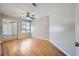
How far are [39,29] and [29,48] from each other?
0.38 m

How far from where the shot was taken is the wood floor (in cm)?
212

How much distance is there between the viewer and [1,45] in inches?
82.7

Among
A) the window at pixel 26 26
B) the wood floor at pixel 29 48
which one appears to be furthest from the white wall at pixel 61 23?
the window at pixel 26 26

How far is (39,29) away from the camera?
2.21 metres

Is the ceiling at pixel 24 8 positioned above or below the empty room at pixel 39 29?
above

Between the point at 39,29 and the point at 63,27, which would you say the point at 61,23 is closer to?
the point at 63,27

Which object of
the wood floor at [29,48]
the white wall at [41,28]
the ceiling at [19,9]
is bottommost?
the wood floor at [29,48]

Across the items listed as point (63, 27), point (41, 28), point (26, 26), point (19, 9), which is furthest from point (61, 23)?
point (19, 9)

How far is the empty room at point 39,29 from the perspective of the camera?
2107 mm

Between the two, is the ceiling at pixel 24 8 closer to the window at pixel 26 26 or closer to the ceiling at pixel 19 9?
the ceiling at pixel 19 9

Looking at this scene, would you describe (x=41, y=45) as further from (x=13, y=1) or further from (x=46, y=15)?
(x=13, y=1)

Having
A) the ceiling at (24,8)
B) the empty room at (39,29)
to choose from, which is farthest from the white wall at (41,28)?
the ceiling at (24,8)

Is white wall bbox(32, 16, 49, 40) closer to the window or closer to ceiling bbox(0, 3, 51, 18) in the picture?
the window

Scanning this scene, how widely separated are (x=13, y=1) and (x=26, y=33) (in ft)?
1.94
